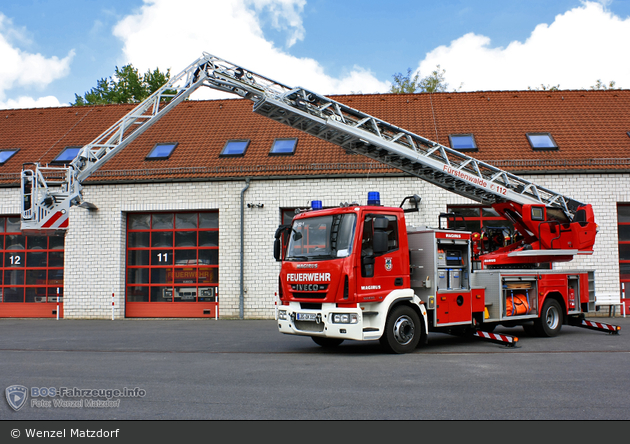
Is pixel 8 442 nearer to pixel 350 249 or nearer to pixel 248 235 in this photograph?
pixel 350 249

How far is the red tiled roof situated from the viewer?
18641mm

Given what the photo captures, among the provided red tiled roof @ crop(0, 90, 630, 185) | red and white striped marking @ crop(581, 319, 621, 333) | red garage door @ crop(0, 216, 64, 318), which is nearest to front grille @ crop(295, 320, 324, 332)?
red and white striped marking @ crop(581, 319, 621, 333)

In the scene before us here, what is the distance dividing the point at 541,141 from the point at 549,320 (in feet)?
28.2

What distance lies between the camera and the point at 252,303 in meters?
18.4

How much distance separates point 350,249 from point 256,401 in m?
4.01

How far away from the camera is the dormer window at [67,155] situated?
803 inches

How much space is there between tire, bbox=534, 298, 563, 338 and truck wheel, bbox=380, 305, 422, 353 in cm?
361

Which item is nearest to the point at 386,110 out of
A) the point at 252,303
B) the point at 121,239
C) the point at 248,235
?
the point at 248,235

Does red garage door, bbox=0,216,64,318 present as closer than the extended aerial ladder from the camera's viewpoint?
No

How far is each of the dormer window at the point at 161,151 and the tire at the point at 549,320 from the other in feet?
43.5

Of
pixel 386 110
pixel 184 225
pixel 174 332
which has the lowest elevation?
pixel 174 332

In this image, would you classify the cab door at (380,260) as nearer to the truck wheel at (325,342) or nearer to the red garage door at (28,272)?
the truck wheel at (325,342)

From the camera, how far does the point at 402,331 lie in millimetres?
10047

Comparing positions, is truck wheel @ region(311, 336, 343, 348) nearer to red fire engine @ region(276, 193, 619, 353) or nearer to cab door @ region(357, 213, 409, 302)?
red fire engine @ region(276, 193, 619, 353)
